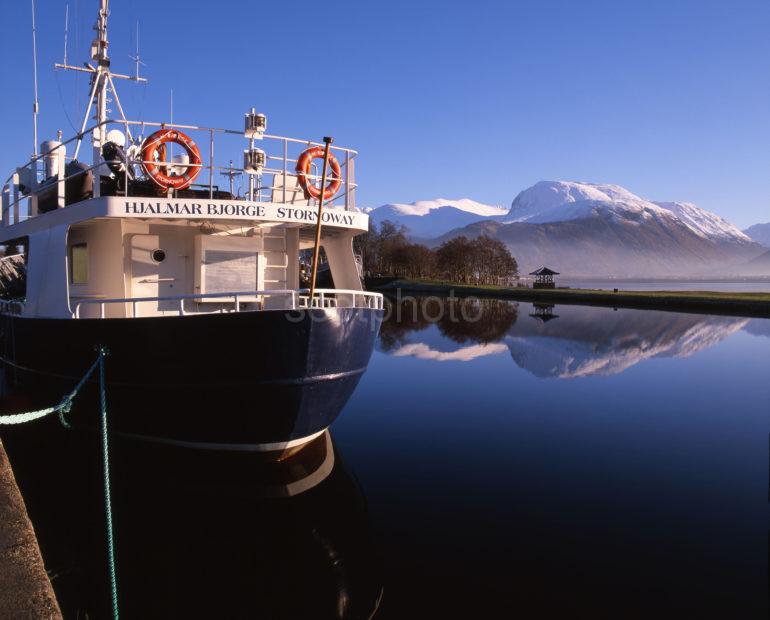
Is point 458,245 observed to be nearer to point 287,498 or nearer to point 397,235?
point 397,235

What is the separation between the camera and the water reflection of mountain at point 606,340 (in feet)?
76.8

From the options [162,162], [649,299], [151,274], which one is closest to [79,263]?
[151,274]

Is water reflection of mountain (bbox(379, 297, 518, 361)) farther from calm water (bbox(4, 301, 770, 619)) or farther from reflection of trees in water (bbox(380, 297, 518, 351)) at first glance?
calm water (bbox(4, 301, 770, 619))

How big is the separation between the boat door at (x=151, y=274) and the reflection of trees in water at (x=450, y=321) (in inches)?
670

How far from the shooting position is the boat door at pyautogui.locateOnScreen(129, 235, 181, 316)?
421 inches

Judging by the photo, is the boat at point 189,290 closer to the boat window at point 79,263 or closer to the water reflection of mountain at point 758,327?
the boat window at point 79,263

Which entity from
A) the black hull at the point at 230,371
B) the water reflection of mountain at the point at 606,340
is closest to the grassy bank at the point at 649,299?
the water reflection of mountain at the point at 606,340

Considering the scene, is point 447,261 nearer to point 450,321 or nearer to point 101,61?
point 450,321

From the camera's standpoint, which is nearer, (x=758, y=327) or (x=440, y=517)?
(x=440, y=517)

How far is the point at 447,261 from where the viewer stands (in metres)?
103

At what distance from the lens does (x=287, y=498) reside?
362 inches

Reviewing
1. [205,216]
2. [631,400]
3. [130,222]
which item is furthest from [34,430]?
[631,400]

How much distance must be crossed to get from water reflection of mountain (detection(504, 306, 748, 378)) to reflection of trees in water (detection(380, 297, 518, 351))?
1.86 m

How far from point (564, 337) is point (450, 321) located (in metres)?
12.8
